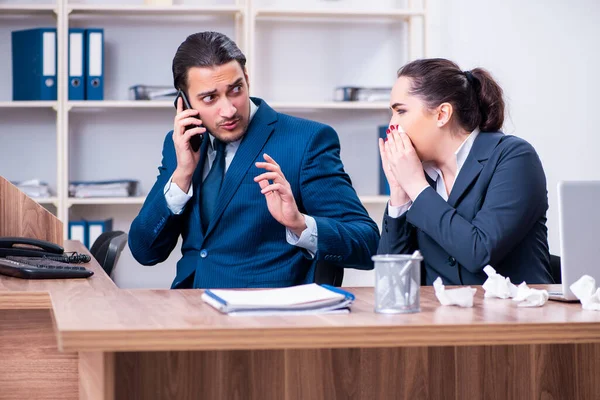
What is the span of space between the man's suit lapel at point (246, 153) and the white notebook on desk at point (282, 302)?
2.75ft

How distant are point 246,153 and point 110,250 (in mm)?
565

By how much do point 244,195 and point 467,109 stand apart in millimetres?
640

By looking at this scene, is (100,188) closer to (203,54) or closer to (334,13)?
(334,13)

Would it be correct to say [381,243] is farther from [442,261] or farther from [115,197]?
[115,197]

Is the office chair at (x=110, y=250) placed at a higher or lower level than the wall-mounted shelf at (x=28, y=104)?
lower

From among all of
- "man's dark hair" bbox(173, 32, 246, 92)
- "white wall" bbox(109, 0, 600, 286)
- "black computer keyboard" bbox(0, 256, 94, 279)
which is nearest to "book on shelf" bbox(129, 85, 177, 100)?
"white wall" bbox(109, 0, 600, 286)

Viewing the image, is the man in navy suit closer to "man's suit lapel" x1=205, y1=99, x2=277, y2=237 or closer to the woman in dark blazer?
"man's suit lapel" x1=205, y1=99, x2=277, y2=237

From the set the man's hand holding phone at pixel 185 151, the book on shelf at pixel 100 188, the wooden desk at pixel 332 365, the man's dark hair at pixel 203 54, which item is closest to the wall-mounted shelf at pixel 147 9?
the book on shelf at pixel 100 188

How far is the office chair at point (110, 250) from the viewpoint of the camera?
2.46m

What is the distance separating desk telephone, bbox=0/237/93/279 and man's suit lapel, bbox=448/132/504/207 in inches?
35.6

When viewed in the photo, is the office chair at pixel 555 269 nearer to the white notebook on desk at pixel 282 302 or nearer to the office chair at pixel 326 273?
the office chair at pixel 326 273

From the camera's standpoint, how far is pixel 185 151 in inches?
85.8

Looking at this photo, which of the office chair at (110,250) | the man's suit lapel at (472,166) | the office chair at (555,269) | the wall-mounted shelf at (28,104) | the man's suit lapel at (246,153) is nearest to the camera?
the man's suit lapel at (472,166)

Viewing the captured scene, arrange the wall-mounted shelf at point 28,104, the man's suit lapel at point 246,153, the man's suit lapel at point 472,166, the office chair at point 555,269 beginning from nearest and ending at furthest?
the man's suit lapel at point 472,166 < the office chair at point 555,269 < the man's suit lapel at point 246,153 < the wall-mounted shelf at point 28,104
